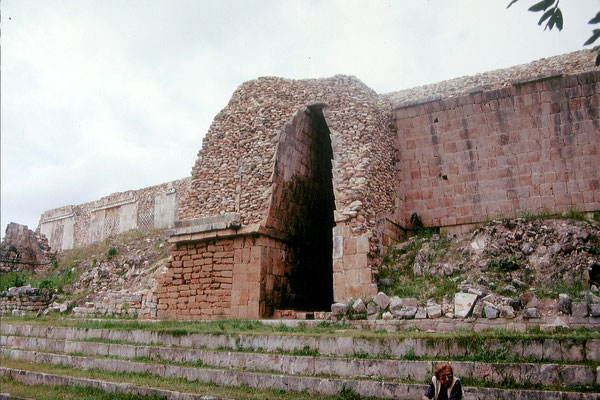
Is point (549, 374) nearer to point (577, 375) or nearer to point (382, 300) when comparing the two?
point (577, 375)

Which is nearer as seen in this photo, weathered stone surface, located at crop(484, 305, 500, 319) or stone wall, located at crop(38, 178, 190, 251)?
weathered stone surface, located at crop(484, 305, 500, 319)

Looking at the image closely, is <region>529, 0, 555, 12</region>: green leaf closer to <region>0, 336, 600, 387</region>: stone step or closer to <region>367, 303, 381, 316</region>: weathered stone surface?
<region>0, 336, 600, 387</region>: stone step

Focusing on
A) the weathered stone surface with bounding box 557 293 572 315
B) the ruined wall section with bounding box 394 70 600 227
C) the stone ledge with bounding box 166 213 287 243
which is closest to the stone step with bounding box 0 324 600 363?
the weathered stone surface with bounding box 557 293 572 315

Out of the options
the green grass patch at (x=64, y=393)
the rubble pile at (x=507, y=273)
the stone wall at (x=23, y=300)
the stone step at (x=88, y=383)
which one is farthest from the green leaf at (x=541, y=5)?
the stone wall at (x=23, y=300)

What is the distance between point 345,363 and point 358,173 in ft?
20.3

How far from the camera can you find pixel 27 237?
25266 mm

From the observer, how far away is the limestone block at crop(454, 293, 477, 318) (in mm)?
9128

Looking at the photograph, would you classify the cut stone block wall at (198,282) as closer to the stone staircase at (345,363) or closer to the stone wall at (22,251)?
the stone staircase at (345,363)

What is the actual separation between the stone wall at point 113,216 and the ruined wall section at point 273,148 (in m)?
8.79

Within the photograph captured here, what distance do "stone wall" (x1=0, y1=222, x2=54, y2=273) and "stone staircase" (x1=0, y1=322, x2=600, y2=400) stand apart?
55.7 feet

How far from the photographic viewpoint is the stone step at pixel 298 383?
5.31 m

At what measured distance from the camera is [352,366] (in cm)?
673

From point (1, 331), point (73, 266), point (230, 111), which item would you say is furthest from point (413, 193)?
point (73, 266)

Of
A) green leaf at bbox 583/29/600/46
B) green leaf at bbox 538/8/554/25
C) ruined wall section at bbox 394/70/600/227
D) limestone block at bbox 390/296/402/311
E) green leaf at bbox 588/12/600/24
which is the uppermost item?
ruined wall section at bbox 394/70/600/227
